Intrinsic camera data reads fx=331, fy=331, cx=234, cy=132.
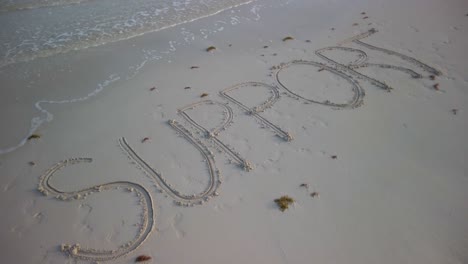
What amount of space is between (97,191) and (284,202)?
2.99 metres

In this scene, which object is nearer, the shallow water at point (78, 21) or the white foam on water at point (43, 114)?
the white foam on water at point (43, 114)

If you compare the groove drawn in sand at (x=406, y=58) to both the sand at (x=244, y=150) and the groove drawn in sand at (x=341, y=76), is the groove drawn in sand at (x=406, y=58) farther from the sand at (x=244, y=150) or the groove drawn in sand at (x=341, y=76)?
the groove drawn in sand at (x=341, y=76)

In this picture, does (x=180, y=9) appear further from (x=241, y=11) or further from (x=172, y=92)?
(x=172, y=92)

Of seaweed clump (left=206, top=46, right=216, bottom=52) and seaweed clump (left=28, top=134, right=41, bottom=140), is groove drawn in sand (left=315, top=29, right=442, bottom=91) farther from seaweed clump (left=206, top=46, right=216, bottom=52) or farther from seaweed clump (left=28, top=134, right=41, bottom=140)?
seaweed clump (left=28, top=134, right=41, bottom=140)

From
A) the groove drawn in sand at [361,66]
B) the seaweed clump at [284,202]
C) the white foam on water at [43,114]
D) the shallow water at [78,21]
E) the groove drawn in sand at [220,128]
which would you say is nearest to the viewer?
the seaweed clump at [284,202]

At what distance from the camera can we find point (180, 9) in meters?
11.8

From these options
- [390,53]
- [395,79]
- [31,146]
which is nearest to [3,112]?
[31,146]

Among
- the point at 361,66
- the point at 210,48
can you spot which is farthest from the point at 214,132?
the point at 361,66

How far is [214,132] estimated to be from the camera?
6.36 meters

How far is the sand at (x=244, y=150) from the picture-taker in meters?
4.61

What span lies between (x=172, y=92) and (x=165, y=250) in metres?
3.90

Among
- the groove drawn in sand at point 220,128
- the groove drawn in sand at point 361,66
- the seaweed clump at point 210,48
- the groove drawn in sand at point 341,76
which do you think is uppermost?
the groove drawn in sand at point 361,66

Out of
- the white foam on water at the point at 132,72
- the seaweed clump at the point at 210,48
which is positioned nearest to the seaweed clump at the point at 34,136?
the white foam on water at the point at 132,72

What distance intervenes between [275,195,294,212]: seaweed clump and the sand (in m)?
0.11
